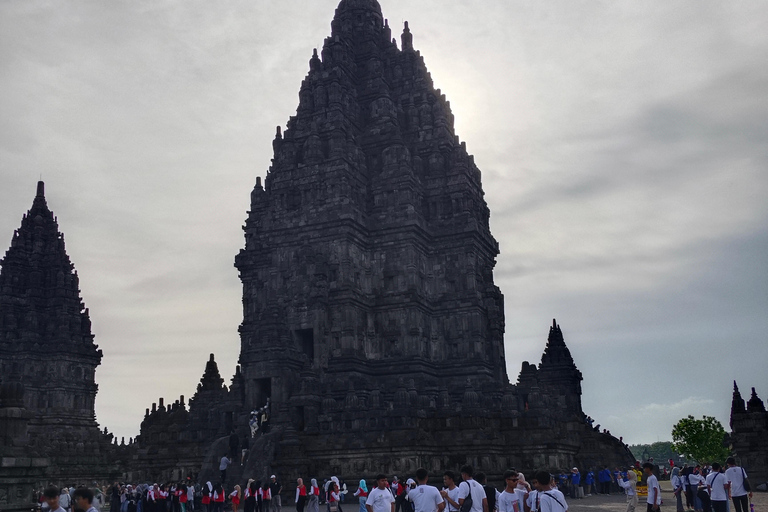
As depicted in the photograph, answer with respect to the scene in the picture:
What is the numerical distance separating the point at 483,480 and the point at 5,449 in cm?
1607

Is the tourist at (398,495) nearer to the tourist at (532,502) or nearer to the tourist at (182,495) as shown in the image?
the tourist at (182,495)

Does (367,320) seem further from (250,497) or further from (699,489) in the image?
(699,489)

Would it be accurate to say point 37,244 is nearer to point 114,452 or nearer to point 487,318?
point 114,452

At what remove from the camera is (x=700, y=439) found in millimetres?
73375

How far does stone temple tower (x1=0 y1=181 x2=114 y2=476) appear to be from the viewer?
73.9 meters

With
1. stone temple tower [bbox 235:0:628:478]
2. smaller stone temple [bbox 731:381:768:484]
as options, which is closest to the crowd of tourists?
stone temple tower [bbox 235:0:628:478]

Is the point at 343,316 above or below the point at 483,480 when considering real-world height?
above

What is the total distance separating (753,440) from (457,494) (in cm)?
3866

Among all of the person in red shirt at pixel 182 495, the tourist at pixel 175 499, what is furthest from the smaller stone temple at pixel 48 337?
the person in red shirt at pixel 182 495

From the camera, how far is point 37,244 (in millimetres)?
83062

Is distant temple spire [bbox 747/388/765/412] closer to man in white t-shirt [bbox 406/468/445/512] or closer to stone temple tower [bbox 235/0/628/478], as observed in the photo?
stone temple tower [bbox 235/0/628/478]

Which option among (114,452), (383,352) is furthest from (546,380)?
(114,452)

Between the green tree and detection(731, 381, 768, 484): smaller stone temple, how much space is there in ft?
81.0

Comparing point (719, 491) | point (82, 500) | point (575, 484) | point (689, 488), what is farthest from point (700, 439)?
point (82, 500)
